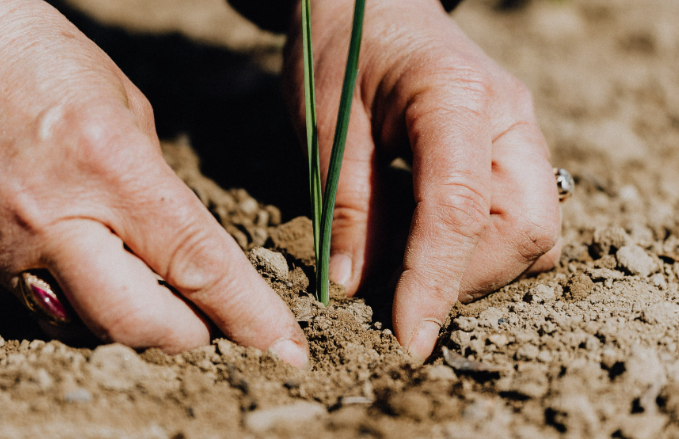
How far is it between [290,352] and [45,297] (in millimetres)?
499

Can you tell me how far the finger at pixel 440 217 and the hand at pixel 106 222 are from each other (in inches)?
12.3

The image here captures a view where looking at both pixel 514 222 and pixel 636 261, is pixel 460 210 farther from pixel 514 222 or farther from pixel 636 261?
pixel 636 261

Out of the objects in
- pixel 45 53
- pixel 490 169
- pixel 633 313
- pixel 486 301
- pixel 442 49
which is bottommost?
pixel 486 301

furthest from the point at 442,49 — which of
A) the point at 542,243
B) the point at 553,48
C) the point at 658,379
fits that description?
the point at 553,48

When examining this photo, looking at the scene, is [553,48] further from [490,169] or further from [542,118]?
[490,169]

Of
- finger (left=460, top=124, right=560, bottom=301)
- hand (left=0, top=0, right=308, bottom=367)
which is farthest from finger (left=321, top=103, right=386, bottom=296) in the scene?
hand (left=0, top=0, right=308, bottom=367)

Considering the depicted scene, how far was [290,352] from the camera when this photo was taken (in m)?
1.07

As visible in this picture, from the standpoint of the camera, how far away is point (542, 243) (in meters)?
1.31

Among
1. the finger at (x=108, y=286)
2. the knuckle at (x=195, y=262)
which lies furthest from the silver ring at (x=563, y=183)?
the finger at (x=108, y=286)

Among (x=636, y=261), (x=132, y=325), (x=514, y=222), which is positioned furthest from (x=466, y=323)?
(x=132, y=325)

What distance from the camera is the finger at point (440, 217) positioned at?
3.80ft

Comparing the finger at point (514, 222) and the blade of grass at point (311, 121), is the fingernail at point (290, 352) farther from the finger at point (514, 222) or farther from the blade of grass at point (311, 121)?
the finger at point (514, 222)

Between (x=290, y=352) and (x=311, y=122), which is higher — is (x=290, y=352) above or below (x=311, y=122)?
below

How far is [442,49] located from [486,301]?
0.69m
